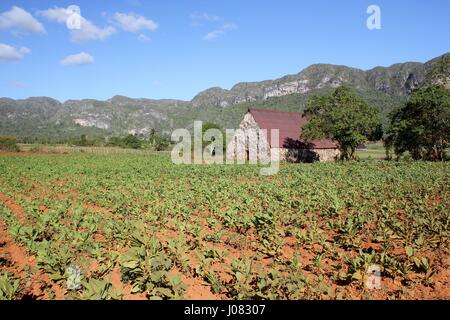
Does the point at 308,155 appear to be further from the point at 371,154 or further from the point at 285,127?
the point at 371,154

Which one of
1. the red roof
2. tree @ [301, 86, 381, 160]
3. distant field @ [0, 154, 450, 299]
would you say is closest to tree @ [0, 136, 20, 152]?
the red roof

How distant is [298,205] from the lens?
12.0m

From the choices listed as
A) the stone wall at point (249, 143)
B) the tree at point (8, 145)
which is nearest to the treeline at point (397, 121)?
the stone wall at point (249, 143)

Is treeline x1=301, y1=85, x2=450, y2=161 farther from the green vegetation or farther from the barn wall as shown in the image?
the green vegetation

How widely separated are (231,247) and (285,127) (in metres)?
34.0

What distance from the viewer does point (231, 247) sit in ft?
26.8

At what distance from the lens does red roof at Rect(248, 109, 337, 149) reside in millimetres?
38269

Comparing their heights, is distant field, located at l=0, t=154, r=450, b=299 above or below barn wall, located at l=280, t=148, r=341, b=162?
below

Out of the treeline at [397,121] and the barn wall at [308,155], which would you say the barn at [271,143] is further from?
the treeline at [397,121]

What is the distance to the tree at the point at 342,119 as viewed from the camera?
32.1 meters

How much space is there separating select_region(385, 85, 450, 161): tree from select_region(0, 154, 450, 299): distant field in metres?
20.5

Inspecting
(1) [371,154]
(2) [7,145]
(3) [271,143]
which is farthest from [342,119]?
(2) [7,145]
